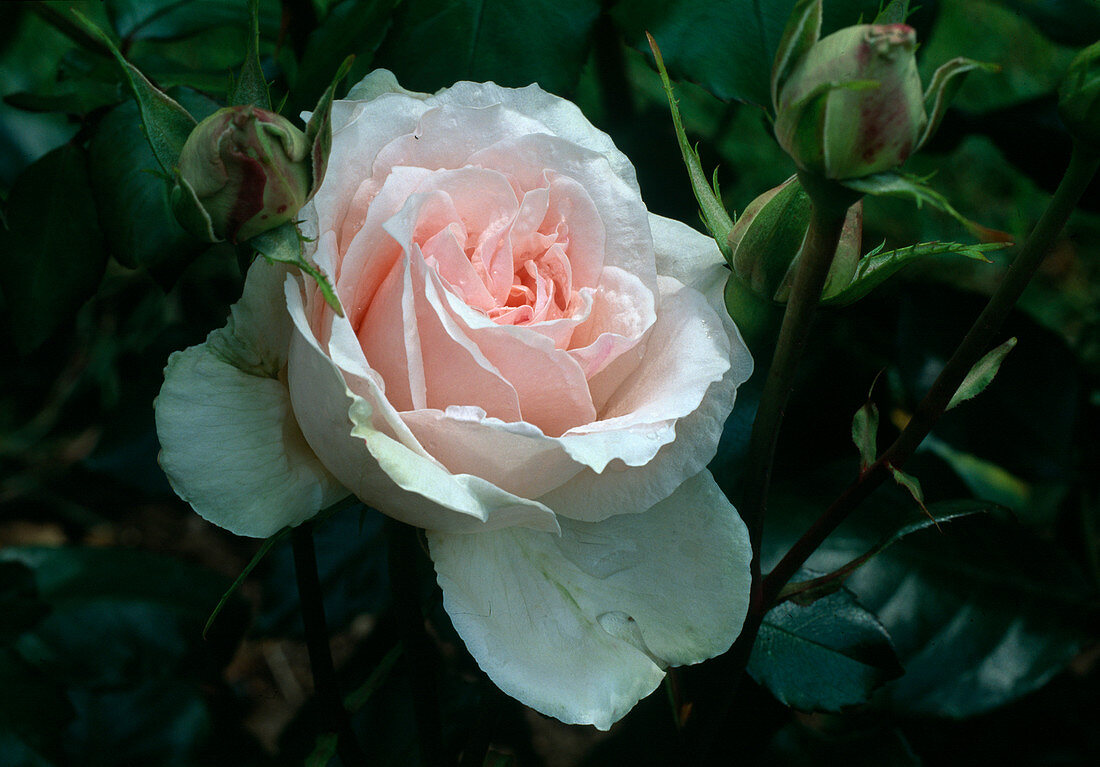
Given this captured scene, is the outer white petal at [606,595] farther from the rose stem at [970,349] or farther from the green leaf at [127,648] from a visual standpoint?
the green leaf at [127,648]

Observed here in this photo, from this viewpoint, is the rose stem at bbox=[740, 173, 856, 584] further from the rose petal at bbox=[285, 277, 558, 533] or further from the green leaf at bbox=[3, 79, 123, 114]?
the green leaf at bbox=[3, 79, 123, 114]

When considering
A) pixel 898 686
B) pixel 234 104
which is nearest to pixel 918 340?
pixel 898 686

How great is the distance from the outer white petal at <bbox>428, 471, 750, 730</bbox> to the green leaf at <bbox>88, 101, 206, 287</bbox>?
0.26 meters

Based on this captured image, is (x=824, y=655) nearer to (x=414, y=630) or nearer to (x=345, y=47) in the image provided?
(x=414, y=630)

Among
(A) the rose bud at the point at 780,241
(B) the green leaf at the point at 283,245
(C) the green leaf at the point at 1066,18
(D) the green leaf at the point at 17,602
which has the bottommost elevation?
(D) the green leaf at the point at 17,602

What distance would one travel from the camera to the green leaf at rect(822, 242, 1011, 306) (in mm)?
Result: 384

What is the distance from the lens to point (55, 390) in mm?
1465

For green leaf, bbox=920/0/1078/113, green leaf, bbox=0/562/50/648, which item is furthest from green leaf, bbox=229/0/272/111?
green leaf, bbox=920/0/1078/113

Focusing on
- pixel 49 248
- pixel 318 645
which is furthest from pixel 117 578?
pixel 318 645

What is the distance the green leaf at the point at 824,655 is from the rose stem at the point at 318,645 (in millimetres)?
246

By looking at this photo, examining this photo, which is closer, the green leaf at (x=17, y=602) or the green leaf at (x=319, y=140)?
the green leaf at (x=319, y=140)

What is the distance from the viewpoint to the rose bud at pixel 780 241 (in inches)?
16.1

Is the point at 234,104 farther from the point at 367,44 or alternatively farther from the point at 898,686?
the point at 898,686

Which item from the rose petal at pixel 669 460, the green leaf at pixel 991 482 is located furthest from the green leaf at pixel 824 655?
the green leaf at pixel 991 482
